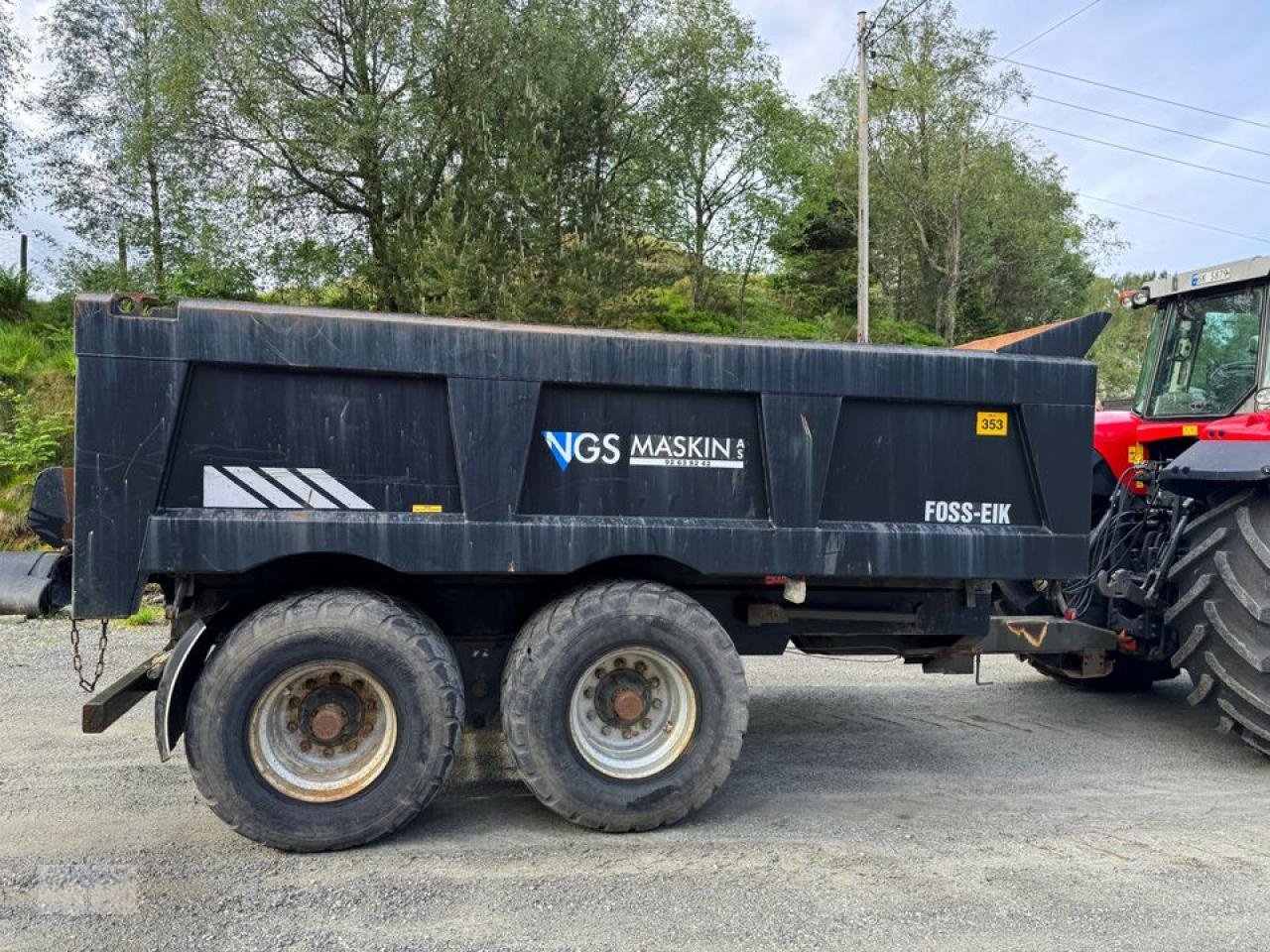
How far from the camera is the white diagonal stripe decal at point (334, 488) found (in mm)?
3760

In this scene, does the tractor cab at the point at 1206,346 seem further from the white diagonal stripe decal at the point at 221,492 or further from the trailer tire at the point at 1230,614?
the white diagonal stripe decal at the point at 221,492

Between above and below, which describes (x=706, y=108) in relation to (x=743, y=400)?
above

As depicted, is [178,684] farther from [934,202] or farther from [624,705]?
[934,202]

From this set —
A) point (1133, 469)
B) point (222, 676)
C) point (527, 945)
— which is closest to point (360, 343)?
point (222, 676)

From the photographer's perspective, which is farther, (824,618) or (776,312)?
(776,312)

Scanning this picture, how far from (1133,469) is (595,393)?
151 inches

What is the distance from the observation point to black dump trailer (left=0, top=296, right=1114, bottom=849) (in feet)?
11.9

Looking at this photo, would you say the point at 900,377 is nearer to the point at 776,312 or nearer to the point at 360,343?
the point at 360,343

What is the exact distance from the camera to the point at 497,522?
3855 mm

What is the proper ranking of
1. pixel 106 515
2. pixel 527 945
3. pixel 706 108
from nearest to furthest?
pixel 527 945, pixel 106 515, pixel 706 108

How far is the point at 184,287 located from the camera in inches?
760

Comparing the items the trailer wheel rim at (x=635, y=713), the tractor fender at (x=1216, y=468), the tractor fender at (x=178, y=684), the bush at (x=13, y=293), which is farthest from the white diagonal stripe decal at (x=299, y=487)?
the bush at (x=13, y=293)

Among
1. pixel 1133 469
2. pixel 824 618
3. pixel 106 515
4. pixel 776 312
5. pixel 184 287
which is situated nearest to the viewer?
pixel 106 515

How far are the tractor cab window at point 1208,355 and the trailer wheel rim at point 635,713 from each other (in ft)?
13.1
